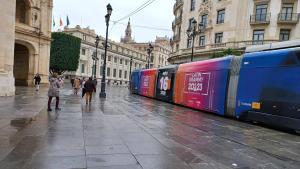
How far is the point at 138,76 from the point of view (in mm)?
31516

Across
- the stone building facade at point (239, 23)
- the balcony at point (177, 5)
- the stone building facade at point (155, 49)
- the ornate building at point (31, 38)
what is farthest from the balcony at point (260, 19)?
the stone building facade at point (155, 49)

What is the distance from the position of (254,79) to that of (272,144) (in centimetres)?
454

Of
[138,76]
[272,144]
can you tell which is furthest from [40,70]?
[272,144]

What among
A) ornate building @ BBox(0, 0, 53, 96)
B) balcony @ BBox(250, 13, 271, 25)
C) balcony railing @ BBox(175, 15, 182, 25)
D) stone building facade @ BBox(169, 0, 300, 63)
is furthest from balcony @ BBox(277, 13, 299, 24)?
ornate building @ BBox(0, 0, 53, 96)

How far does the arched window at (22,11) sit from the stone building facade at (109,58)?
4161 cm

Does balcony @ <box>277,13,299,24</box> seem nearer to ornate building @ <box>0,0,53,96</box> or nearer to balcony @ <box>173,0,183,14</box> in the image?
balcony @ <box>173,0,183,14</box>

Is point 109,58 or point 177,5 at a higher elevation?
point 177,5

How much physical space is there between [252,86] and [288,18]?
85.6 feet

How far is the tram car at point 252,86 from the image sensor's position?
10016 millimetres

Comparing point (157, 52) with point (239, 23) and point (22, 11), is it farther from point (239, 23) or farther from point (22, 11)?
point (22, 11)

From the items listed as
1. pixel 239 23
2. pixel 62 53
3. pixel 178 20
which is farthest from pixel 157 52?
pixel 239 23

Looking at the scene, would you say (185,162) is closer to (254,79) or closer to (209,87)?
(254,79)

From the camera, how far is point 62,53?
198ft

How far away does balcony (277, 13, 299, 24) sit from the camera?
1282 inches
